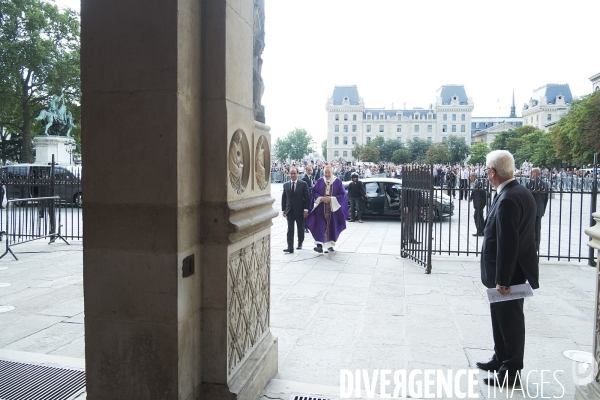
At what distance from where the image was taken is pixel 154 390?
2764 millimetres

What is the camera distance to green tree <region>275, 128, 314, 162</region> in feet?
431

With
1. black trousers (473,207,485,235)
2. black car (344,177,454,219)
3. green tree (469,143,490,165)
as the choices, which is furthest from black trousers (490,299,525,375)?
green tree (469,143,490,165)

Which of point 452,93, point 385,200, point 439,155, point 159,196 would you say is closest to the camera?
point 159,196

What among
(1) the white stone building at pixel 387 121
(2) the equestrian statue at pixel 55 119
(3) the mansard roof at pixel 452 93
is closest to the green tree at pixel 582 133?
(2) the equestrian statue at pixel 55 119

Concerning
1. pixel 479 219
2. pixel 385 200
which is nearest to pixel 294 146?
pixel 385 200

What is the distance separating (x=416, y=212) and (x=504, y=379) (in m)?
5.50

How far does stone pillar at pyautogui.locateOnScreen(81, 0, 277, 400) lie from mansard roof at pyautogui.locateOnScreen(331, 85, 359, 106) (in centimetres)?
13577

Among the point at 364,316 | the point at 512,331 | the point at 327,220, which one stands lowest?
the point at 364,316

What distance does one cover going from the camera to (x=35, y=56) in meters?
36.5

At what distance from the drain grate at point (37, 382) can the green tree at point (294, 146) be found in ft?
416

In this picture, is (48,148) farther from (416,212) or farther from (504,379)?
(504,379)

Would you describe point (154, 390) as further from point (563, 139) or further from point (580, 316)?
point (563, 139)

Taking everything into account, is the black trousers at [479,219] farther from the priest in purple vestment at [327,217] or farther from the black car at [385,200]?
the black car at [385,200]

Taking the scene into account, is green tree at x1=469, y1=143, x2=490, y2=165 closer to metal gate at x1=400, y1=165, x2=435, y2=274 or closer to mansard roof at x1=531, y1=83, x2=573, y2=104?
mansard roof at x1=531, y1=83, x2=573, y2=104
